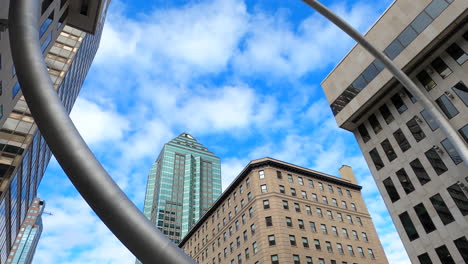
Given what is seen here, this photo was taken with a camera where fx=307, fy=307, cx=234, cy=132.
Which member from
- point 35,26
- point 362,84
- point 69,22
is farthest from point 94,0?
point 362,84

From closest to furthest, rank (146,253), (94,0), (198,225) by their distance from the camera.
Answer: (146,253) → (94,0) → (198,225)

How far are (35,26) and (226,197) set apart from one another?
63.7 metres

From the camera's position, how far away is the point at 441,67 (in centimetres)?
2798

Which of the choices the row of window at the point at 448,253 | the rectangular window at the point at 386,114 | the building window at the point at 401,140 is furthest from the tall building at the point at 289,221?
the building window at the point at 401,140

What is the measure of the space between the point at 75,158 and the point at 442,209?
29.6 meters

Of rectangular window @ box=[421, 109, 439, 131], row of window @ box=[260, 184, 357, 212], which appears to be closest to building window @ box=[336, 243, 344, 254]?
row of window @ box=[260, 184, 357, 212]

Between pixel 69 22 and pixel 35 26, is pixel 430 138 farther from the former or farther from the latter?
pixel 69 22

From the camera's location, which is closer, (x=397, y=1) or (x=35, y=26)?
(x=35, y=26)

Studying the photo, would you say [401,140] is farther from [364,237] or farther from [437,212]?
[364,237]

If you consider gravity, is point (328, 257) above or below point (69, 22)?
below

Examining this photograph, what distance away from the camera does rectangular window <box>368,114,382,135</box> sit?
33125 mm

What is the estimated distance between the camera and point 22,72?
4.69m

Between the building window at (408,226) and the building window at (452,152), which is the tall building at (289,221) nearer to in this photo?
the building window at (408,226)

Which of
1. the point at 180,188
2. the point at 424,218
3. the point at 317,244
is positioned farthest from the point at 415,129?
the point at 180,188
